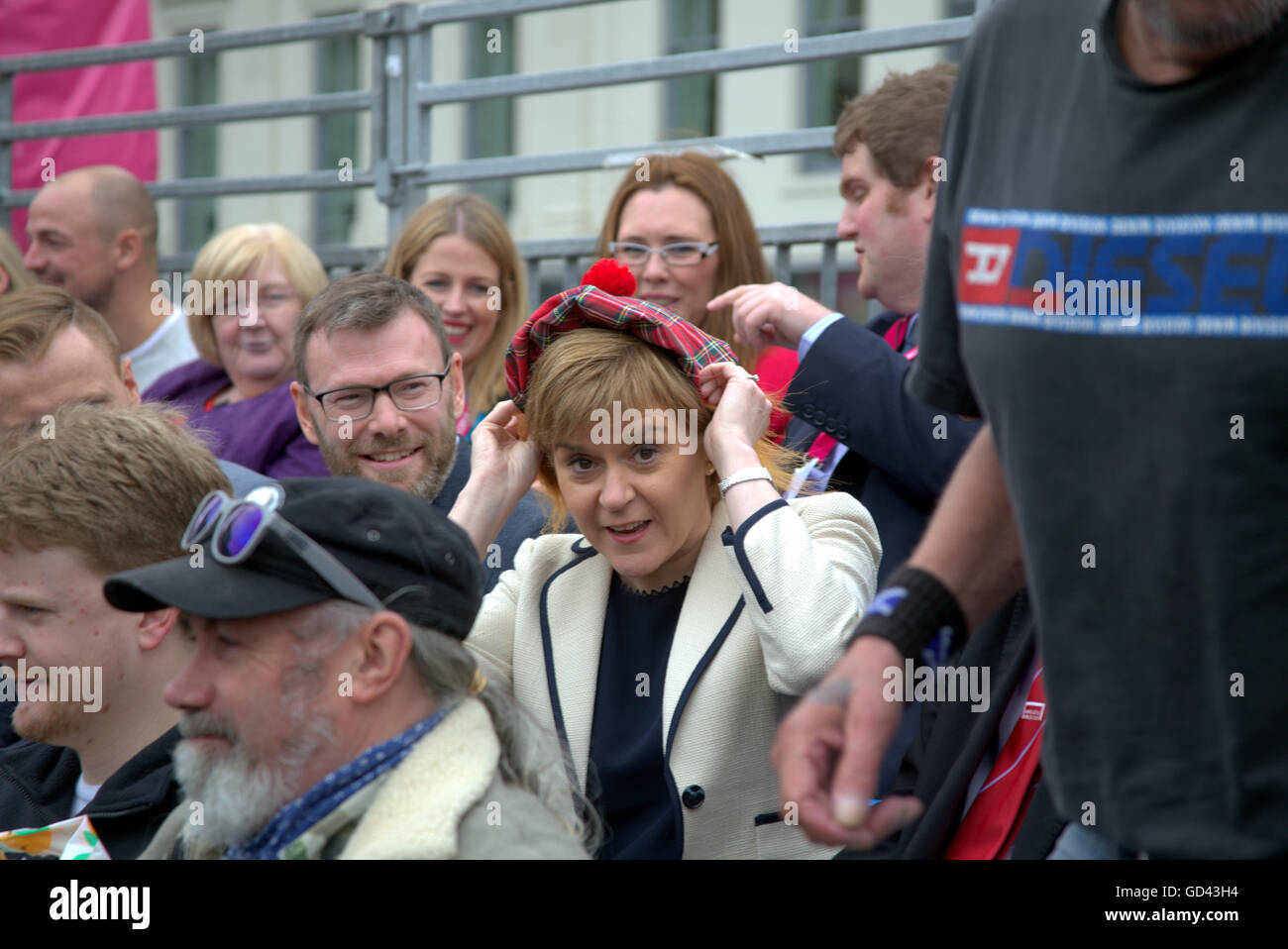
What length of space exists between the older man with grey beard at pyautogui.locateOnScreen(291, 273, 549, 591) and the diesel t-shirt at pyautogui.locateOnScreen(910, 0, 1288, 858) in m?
2.43

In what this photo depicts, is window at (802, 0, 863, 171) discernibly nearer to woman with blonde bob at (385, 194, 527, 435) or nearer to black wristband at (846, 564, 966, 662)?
woman with blonde bob at (385, 194, 527, 435)

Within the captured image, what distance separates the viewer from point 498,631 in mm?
3348

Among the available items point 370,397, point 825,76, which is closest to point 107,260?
point 370,397

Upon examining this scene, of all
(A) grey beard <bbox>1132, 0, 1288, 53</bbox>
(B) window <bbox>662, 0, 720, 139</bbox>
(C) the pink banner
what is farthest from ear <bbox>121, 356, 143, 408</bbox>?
(B) window <bbox>662, 0, 720, 139</bbox>

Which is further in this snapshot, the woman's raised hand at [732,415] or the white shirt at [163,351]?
the white shirt at [163,351]

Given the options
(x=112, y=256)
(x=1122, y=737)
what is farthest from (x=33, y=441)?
(x=112, y=256)

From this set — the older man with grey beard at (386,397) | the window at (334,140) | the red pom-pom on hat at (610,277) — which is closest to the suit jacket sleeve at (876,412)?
the red pom-pom on hat at (610,277)

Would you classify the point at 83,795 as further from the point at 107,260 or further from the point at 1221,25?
the point at 107,260

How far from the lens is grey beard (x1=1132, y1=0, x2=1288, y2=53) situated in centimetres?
145

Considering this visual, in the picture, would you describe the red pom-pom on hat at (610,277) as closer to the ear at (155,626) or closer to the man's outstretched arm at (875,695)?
the ear at (155,626)

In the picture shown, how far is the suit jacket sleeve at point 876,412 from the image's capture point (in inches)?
132

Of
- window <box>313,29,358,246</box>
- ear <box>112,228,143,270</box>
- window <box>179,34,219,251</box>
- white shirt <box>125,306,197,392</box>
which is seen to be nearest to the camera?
white shirt <box>125,306,197,392</box>

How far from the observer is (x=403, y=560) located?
2.36m

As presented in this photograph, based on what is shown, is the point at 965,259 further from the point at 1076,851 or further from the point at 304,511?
the point at 304,511
